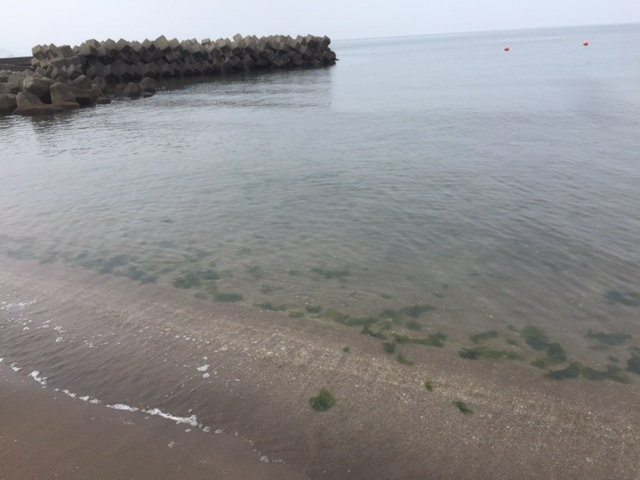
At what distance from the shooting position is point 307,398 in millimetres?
5180

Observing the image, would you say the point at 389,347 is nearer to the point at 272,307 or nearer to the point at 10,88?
the point at 272,307

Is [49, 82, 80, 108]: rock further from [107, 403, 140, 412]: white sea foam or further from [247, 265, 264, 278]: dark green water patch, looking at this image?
[107, 403, 140, 412]: white sea foam

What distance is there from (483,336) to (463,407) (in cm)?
A: 152

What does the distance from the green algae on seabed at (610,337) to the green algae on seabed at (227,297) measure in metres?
4.71

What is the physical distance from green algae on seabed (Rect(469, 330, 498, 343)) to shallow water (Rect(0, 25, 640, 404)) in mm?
110

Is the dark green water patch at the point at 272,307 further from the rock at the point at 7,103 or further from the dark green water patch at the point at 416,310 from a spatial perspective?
the rock at the point at 7,103

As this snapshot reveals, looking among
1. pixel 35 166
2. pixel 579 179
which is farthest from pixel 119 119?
pixel 579 179

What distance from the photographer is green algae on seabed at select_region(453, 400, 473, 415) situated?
16.2ft

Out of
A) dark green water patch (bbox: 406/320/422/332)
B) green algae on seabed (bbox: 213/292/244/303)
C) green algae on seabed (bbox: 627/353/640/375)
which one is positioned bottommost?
green algae on seabed (bbox: 627/353/640/375)

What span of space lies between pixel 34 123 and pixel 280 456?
27538 mm

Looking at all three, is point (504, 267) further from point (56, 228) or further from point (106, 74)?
point (106, 74)

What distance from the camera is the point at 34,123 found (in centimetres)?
2633

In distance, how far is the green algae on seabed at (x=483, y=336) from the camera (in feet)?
20.4

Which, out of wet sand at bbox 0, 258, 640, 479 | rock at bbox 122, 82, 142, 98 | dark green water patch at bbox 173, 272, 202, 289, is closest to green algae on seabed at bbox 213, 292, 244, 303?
wet sand at bbox 0, 258, 640, 479
